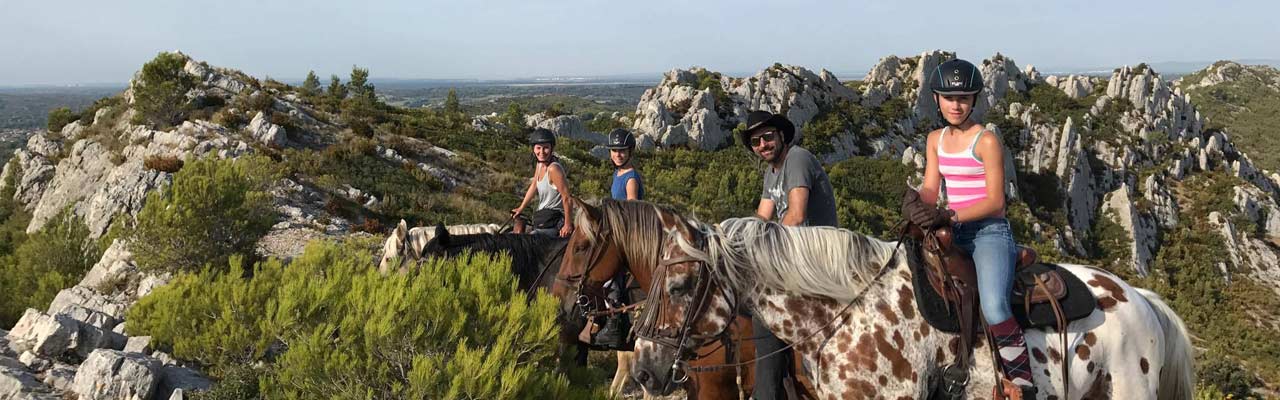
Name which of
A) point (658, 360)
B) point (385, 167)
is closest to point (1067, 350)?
point (658, 360)

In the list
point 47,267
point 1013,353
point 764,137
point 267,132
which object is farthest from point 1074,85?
point 47,267

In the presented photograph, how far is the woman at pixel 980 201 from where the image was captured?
10.00ft

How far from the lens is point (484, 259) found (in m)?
4.73

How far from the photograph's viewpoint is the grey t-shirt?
4227 millimetres

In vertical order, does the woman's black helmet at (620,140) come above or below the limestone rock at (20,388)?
above

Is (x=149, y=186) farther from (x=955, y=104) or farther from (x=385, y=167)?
(x=955, y=104)

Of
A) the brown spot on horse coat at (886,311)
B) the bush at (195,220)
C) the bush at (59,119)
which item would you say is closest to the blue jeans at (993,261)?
the brown spot on horse coat at (886,311)

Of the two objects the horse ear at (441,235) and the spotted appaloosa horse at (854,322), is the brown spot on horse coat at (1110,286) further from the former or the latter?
the horse ear at (441,235)

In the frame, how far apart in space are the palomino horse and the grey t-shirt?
3.88 feet

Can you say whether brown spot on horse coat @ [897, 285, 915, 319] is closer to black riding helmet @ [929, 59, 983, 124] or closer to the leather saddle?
the leather saddle

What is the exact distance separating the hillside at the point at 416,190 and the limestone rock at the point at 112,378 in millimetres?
74

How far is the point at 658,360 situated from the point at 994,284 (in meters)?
1.78

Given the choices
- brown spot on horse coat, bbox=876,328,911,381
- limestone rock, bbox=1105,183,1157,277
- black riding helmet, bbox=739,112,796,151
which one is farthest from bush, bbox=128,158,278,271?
limestone rock, bbox=1105,183,1157,277

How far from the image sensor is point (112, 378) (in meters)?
4.13
